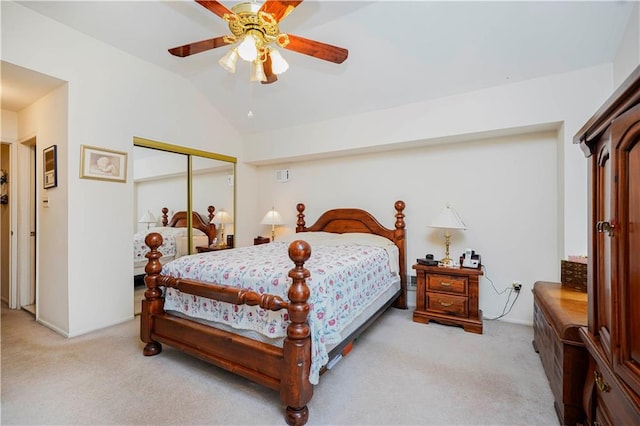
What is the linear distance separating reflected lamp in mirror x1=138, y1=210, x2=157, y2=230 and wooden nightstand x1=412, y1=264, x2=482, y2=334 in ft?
10.3

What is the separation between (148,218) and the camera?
137 inches

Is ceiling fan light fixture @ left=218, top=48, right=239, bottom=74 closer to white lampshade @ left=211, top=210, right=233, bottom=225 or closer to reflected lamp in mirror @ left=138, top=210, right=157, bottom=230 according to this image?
reflected lamp in mirror @ left=138, top=210, right=157, bottom=230

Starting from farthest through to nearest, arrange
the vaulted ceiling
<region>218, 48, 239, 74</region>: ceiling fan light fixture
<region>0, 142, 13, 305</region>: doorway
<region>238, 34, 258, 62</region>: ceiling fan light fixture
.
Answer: <region>0, 142, 13, 305</region>: doorway
the vaulted ceiling
<region>218, 48, 239, 74</region>: ceiling fan light fixture
<region>238, 34, 258, 62</region>: ceiling fan light fixture

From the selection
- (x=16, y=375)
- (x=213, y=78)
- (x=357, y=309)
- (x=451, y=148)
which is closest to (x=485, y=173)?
(x=451, y=148)

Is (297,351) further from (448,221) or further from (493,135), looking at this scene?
(493,135)

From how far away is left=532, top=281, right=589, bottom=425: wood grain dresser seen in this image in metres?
1.50

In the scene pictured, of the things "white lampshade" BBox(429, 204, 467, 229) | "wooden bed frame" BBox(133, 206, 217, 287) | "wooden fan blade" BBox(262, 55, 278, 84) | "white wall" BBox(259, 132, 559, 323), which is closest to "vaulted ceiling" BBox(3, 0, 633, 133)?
"wooden fan blade" BBox(262, 55, 278, 84)

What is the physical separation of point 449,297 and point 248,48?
2.84 metres

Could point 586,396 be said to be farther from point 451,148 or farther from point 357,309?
point 451,148

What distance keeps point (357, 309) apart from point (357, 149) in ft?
7.02

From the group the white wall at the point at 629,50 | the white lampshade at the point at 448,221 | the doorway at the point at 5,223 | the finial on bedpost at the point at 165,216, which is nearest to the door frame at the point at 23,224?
the doorway at the point at 5,223

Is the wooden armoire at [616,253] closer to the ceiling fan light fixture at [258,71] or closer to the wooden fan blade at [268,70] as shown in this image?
the ceiling fan light fixture at [258,71]

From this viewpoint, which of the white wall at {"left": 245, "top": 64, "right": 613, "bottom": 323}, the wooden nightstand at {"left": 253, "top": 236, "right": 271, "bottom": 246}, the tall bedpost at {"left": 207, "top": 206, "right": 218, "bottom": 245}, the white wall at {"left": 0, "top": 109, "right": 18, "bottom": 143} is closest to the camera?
the white wall at {"left": 245, "top": 64, "right": 613, "bottom": 323}

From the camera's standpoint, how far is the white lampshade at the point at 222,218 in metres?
4.22
